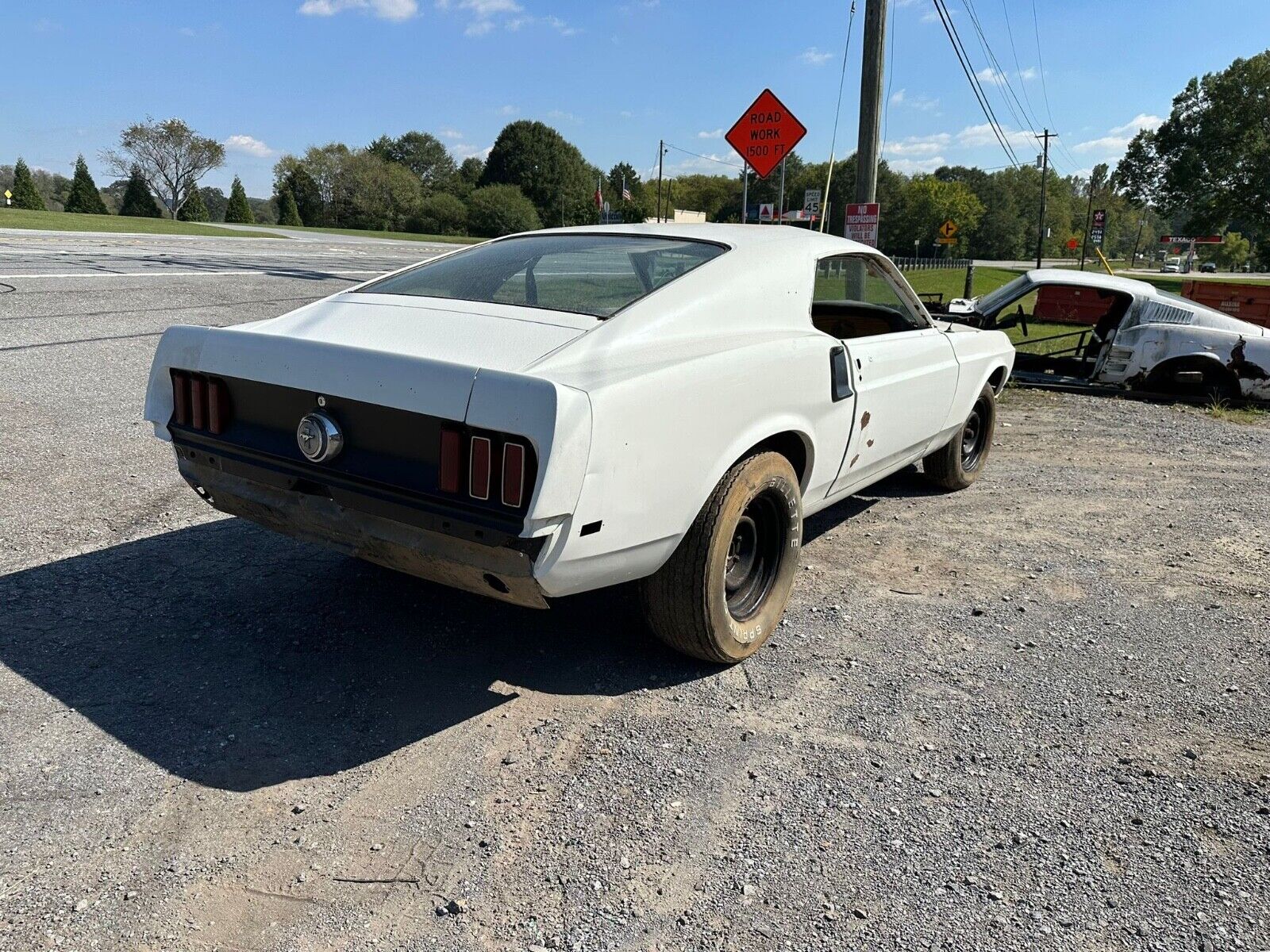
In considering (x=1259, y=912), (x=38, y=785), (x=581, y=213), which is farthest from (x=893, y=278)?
(x=581, y=213)

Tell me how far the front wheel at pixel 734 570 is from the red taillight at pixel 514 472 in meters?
0.73

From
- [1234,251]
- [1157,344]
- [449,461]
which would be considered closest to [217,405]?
[449,461]

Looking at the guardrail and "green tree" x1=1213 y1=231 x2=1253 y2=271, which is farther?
"green tree" x1=1213 y1=231 x2=1253 y2=271

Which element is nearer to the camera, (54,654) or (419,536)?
(419,536)

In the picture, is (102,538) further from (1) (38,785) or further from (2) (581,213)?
(2) (581,213)

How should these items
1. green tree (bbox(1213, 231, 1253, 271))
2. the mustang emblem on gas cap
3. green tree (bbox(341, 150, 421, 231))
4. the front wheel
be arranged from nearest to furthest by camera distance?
the mustang emblem on gas cap < the front wheel < green tree (bbox(341, 150, 421, 231)) < green tree (bbox(1213, 231, 1253, 271))

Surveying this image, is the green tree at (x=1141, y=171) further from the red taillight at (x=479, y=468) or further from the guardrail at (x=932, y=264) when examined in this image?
the red taillight at (x=479, y=468)

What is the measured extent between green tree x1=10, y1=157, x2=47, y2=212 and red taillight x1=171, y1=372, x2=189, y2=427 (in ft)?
189

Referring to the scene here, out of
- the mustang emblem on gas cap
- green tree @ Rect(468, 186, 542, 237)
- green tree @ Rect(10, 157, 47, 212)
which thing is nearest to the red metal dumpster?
the mustang emblem on gas cap

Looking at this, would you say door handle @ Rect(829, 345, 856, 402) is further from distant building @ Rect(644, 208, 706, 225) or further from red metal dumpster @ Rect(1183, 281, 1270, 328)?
red metal dumpster @ Rect(1183, 281, 1270, 328)

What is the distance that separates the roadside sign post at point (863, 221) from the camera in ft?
36.9

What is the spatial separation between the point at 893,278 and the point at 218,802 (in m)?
3.72

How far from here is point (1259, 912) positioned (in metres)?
2.21

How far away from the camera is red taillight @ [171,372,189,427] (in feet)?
10.4
